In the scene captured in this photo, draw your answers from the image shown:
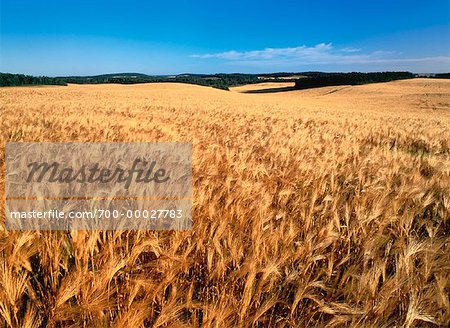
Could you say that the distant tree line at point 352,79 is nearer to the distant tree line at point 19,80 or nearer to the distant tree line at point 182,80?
the distant tree line at point 182,80

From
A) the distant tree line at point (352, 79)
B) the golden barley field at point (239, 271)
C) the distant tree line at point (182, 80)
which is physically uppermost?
the distant tree line at point (182, 80)

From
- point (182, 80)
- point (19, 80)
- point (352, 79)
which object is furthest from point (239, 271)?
point (182, 80)

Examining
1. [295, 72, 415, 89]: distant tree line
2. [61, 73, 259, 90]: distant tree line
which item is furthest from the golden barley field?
Answer: [61, 73, 259, 90]: distant tree line

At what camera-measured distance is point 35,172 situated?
9.56ft

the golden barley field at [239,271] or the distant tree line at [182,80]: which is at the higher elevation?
the distant tree line at [182,80]

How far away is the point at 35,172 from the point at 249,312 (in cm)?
255

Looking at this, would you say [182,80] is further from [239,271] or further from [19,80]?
[239,271]

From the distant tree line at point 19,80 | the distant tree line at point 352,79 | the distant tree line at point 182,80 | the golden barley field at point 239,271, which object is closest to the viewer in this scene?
the golden barley field at point 239,271

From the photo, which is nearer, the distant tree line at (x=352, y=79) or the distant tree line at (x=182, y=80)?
the distant tree line at (x=352, y=79)

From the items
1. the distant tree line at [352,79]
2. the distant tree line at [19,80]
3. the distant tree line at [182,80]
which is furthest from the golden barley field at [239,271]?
the distant tree line at [19,80]

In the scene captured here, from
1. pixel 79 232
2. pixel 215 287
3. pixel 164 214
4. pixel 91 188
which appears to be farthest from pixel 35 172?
pixel 215 287

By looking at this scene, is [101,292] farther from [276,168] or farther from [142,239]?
[276,168]

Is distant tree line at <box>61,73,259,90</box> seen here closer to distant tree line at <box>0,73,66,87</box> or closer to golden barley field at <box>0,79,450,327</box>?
distant tree line at <box>0,73,66,87</box>

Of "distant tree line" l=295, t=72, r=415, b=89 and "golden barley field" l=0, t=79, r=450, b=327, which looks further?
"distant tree line" l=295, t=72, r=415, b=89
